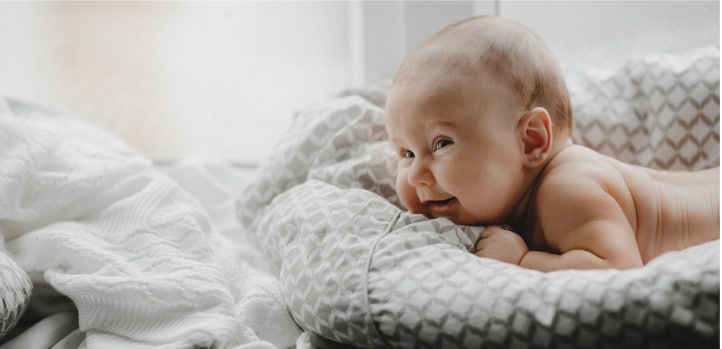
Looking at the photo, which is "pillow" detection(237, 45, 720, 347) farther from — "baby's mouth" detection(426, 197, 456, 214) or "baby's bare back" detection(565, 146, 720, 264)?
"baby's bare back" detection(565, 146, 720, 264)

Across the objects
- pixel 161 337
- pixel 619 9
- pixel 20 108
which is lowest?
pixel 161 337

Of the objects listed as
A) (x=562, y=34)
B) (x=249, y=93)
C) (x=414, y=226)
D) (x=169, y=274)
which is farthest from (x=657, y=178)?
(x=249, y=93)

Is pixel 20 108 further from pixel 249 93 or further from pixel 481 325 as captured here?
pixel 481 325

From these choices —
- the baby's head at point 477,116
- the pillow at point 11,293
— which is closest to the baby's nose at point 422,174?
the baby's head at point 477,116

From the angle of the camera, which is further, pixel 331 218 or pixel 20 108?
pixel 20 108

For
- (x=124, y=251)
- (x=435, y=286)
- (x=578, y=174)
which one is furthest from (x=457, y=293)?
(x=124, y=251)

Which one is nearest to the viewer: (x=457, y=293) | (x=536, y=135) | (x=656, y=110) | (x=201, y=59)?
(x=457, y=293)

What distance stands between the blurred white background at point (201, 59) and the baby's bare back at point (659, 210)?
2.31 feet

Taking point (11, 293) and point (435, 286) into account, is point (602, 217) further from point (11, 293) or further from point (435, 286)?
point (11, 293)

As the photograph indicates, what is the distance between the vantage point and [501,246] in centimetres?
90

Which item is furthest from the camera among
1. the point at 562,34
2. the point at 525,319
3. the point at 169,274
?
the point at 562,34

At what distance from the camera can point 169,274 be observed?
37.1 inches

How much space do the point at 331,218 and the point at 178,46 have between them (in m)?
0.98

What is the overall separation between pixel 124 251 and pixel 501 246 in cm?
53
